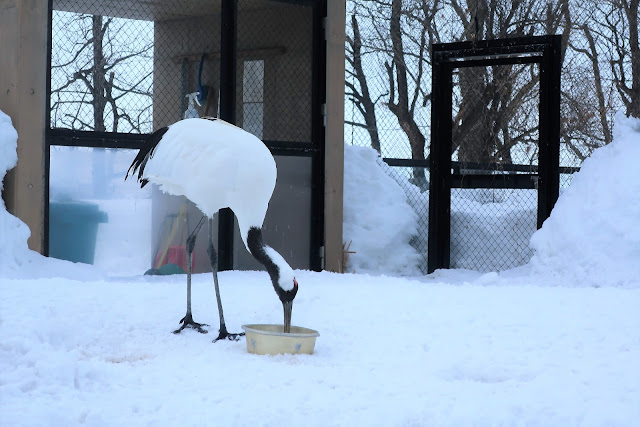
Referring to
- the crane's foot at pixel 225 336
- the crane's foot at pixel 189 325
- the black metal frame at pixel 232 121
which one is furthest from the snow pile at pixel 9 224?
the crane's foot at pixel 225 336

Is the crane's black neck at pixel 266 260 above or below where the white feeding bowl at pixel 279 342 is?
above

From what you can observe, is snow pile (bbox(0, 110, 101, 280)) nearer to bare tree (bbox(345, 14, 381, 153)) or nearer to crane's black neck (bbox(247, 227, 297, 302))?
crane's black neck (bbox(247, 227, 297, 302))

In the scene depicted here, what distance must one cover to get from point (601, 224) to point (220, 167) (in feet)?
13.7

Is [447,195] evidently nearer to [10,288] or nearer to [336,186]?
[336,186]

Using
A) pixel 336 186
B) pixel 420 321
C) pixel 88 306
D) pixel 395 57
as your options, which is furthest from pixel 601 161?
pixel 395 57

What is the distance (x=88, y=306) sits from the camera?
616 centimetres

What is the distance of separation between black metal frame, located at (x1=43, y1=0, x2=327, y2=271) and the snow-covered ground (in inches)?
20.0

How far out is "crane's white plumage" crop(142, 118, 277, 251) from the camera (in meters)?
5.93

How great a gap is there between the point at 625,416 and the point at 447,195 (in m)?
A: 6.58

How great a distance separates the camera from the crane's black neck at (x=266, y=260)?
18.4 feet

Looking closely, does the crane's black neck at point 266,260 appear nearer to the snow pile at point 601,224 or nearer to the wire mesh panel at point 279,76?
the snow pile at point 601,224

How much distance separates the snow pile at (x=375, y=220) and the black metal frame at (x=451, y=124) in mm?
917

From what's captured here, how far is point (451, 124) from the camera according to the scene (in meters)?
10.3

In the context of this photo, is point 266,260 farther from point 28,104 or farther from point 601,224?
point 601,224
